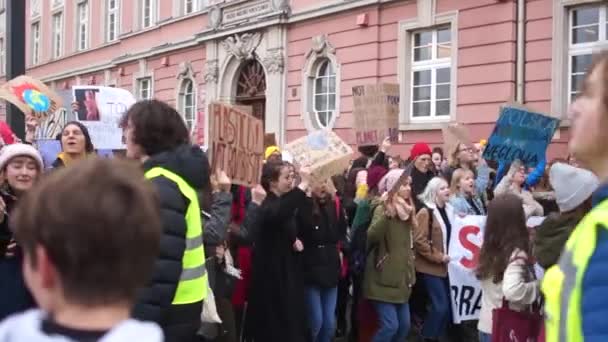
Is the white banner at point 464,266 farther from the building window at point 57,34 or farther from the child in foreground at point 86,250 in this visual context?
the building window at point 57,34

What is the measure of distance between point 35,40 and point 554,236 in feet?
115

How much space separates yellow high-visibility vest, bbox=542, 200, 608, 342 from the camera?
1819 mm

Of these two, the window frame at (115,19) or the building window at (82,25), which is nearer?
the window frame at (115,19)

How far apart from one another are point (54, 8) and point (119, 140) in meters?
28.0

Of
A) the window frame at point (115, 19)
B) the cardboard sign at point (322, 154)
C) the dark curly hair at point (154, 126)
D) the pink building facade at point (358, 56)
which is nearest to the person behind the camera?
the dark curly hair at point (154, 126)

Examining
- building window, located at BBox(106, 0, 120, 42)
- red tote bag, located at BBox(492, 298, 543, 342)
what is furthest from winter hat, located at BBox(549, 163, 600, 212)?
building window, located at BBox(106, 0, 120, 42)

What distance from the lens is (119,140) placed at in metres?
7.81

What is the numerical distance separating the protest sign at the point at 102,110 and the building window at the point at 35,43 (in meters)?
29.2

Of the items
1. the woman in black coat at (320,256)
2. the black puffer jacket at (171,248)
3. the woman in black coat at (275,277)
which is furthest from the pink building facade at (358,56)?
the black puffer jacket at (171,248)

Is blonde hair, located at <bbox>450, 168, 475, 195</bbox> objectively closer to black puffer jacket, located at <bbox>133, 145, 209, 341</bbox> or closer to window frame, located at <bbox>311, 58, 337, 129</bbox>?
black puffer jacket, located at <bbox>133, 145, 209, 341</bbox>

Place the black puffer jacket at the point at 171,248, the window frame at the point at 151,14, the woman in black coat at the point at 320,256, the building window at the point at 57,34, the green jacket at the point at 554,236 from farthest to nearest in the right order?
the building window at the point at 57,34, the window frame at the point at 151,14, the woman in black coat at the point at 320,256, the green jacket at the point at 554,236, the black puffer jacket at the point at 171,248

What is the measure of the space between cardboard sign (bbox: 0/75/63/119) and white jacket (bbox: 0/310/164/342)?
223 inches

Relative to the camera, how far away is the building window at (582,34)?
42.7 feet

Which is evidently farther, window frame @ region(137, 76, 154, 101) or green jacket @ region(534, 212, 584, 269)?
window frame @ region(137, 76, 154, 101)
